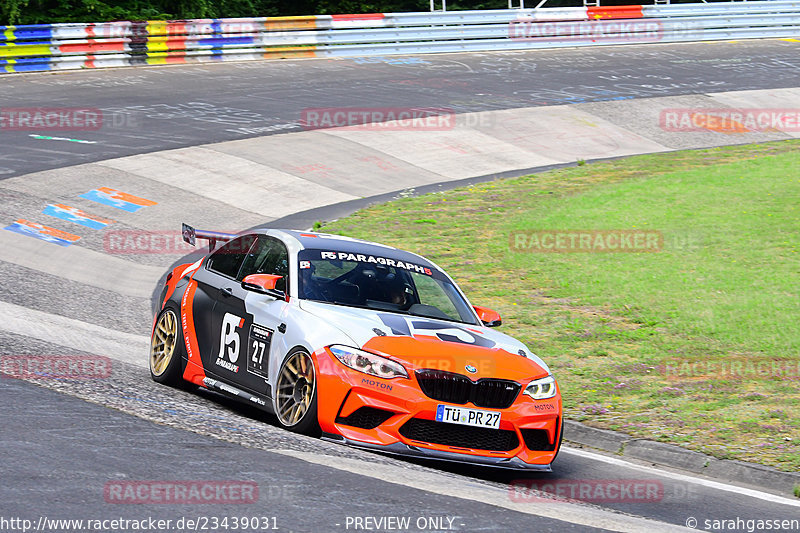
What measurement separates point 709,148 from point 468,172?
22.0 ft

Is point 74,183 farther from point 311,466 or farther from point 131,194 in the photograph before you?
point 311,466

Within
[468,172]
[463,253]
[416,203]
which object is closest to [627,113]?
[468,172]

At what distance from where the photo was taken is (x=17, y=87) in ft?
84.4

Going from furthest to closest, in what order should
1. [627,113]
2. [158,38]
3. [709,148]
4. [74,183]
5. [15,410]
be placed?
[158,38] → [627,113] → [709,148] → [74,183] → [15,410]

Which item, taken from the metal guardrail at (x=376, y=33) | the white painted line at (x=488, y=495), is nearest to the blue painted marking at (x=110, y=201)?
the white painted line at (x=488, y=495)

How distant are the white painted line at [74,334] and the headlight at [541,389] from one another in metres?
4.13

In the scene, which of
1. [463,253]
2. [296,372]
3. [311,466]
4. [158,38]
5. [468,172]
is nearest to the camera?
[311,466]

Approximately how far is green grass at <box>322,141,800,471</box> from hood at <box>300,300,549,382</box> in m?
1.61

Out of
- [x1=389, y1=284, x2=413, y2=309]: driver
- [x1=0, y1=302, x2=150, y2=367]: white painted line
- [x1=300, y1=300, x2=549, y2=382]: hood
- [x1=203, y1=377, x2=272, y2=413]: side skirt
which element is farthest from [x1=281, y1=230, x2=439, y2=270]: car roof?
[x1=0, y1=302, x2=150, y2=367]: white painted line

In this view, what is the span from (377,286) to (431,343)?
3.57 ft

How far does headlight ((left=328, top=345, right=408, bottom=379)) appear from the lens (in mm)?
7191

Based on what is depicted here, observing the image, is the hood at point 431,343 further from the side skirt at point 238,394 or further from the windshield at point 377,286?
the side skirt at point 238,394

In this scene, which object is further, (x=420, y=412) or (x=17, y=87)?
(x=17, y=87)

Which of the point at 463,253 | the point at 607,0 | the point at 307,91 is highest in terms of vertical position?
the point at 607,0
